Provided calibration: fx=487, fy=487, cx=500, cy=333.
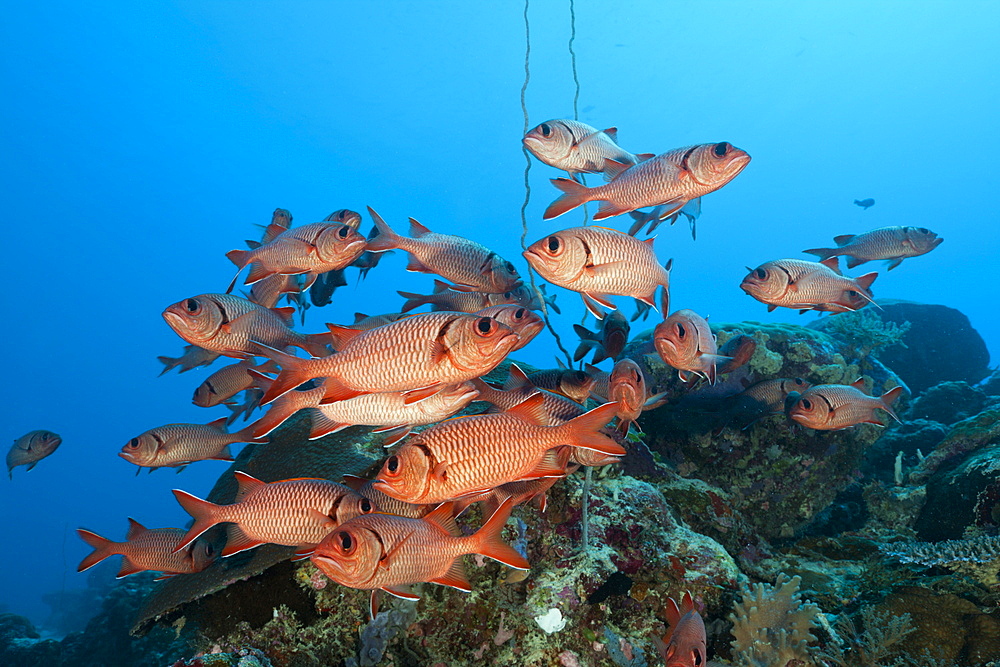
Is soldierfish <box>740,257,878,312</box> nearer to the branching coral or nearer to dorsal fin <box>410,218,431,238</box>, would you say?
the branching coral

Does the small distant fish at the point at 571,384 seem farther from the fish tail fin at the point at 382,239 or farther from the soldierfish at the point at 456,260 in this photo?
the fish tail fin at the point at 382,239

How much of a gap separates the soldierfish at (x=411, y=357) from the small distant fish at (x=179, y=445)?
2.41m

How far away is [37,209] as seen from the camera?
90000mm

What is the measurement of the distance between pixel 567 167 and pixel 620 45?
105m

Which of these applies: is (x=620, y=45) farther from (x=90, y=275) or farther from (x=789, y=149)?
(x=90, y=275)

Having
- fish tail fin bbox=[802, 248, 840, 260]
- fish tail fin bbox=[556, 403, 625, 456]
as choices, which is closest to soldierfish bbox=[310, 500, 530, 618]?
fish tail fin bbox=[556, 403, 625, 456]

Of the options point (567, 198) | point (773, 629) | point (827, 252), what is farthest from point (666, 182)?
point (773, 629)

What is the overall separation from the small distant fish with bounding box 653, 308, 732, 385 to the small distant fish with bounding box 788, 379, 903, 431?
1.59 m

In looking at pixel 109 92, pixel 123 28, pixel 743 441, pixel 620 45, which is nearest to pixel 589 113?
pixel 620 45

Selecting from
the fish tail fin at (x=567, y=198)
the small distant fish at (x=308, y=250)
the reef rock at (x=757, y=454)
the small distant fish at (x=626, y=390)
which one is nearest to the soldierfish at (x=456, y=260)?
the small distant fish at (x=308, y=250)

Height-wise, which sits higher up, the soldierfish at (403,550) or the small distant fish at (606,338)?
the small distant fish at (606,338)

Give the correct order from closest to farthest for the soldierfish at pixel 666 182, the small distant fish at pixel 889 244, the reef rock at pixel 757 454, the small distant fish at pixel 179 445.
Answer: the soldierfish at pixel 666 182 → the small distant fish at pixel 179 445 → the small distant fish at pixel 889 244 → the reef rock at pixel 757 454

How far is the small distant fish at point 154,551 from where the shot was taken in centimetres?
386

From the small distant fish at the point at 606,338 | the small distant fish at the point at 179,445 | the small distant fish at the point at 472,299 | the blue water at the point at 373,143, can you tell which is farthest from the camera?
the blue water at the point at 373,143
